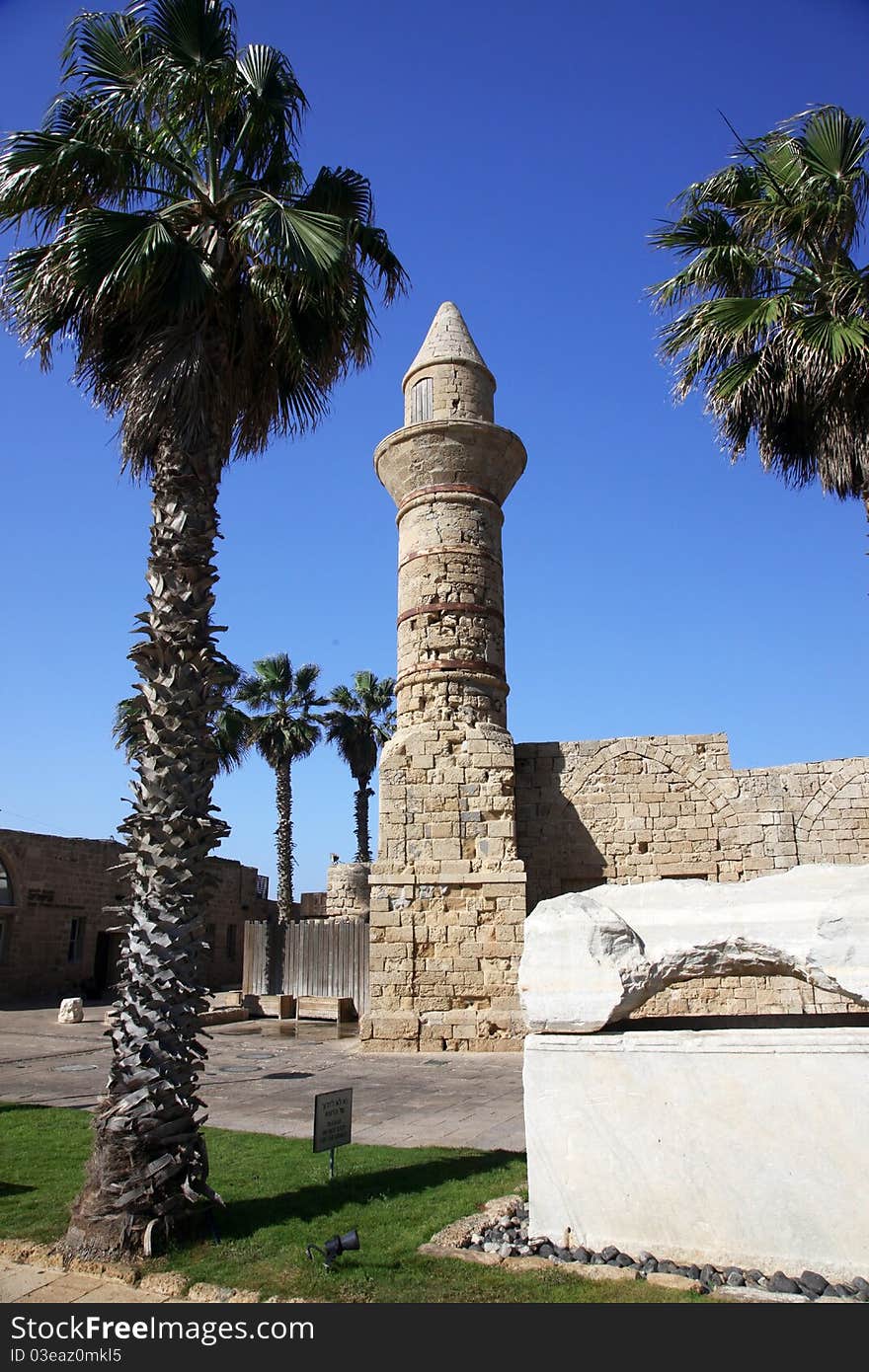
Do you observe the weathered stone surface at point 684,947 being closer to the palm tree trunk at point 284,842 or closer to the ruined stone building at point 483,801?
the ruined stone building at point 483,801

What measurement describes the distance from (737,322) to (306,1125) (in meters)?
9.19

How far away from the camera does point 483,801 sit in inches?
538

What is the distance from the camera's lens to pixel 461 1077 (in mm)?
10586

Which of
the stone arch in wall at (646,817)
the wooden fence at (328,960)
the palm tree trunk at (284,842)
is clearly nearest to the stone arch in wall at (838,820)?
the stone arch in wall at (646,817)

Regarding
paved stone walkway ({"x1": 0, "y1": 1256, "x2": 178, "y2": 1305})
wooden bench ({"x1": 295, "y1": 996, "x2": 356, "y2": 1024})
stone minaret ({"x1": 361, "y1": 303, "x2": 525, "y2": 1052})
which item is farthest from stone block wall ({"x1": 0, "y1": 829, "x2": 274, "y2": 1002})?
paved stone walkway ({"x1": 0, "y1": 1256, "x2": 178, "y2": 1305})

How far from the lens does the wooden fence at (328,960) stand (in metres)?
17.2

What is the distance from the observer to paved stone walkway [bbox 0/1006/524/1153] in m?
7.87

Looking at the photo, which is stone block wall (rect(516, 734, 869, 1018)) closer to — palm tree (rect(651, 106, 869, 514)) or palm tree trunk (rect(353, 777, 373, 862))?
palm tree (rect(651, 106, 869, 514))

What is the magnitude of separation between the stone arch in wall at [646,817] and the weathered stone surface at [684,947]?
9.48 meters

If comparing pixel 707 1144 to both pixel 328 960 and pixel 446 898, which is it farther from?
pixel 328 960

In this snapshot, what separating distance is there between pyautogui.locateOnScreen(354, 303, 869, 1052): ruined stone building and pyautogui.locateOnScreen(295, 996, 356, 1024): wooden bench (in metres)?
3.75

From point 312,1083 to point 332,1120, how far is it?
538cm

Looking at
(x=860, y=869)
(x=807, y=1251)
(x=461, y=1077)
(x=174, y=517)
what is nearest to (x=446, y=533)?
(x=461, y=1077)
